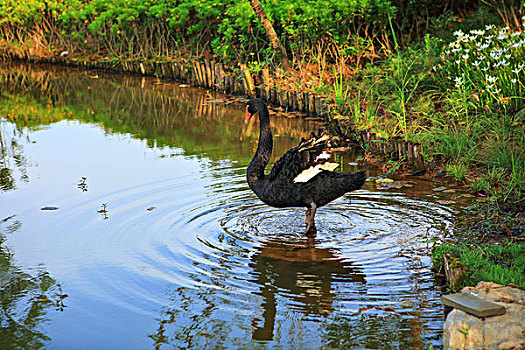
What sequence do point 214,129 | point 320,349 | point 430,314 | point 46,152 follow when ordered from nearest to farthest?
point 320,349
point 430,314
point 46,152
point 214,129

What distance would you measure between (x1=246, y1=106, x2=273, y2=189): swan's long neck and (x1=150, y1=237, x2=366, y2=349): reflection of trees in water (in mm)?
746

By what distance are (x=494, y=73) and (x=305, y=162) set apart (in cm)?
392

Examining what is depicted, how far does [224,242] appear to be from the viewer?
5.96m

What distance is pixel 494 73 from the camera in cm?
855

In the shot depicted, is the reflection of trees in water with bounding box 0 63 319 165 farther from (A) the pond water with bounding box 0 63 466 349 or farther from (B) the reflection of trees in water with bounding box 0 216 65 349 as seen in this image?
(B) the reflection of trees in water with bounding box 0 216 65 349

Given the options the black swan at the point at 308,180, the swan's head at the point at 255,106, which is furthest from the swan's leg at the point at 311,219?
the swan's head at the point at 255,106

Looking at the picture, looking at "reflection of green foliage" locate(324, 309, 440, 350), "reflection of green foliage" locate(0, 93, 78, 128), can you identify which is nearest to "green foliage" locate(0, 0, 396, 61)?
"reflection of green foliage" locate(0, 93, 78, 128)

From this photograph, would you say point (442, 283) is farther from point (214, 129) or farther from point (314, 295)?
point (214, 129)

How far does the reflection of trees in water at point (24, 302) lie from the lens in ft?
14.4

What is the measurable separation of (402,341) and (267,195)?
2.28 metres

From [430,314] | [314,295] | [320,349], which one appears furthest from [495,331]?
[314,295]

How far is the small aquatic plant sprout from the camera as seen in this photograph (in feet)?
26.9

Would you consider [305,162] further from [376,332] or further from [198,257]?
[376,332]

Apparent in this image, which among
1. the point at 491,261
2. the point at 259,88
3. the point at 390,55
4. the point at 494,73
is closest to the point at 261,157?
the point at 491,261
